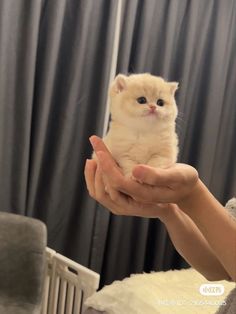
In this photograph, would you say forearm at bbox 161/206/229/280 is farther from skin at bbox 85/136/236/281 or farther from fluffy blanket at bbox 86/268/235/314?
fluffy blanket at bbox 86/268/235/314

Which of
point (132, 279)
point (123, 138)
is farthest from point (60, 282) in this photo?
point (123, 138)

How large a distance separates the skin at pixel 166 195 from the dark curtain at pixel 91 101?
1025 mm

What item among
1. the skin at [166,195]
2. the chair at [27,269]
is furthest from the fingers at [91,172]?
the chair at [27,269]

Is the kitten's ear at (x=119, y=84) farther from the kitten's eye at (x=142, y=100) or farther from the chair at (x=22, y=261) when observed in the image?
the chair at (x=22, y=261)

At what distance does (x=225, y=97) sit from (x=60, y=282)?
1238 mm

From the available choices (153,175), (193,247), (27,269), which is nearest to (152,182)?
(153,175)

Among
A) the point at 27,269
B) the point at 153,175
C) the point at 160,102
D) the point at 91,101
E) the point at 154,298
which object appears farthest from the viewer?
the point at 91,101

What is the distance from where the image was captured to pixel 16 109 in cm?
161

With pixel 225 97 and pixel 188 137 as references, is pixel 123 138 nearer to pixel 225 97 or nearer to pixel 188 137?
pixel 188 137

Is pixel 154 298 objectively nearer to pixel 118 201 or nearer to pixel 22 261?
pixel 22 261

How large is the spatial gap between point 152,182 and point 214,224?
4.3 inches

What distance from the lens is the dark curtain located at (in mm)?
1600

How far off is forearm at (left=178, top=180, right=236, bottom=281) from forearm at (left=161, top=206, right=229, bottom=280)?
13cm

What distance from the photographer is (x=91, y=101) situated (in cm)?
176
